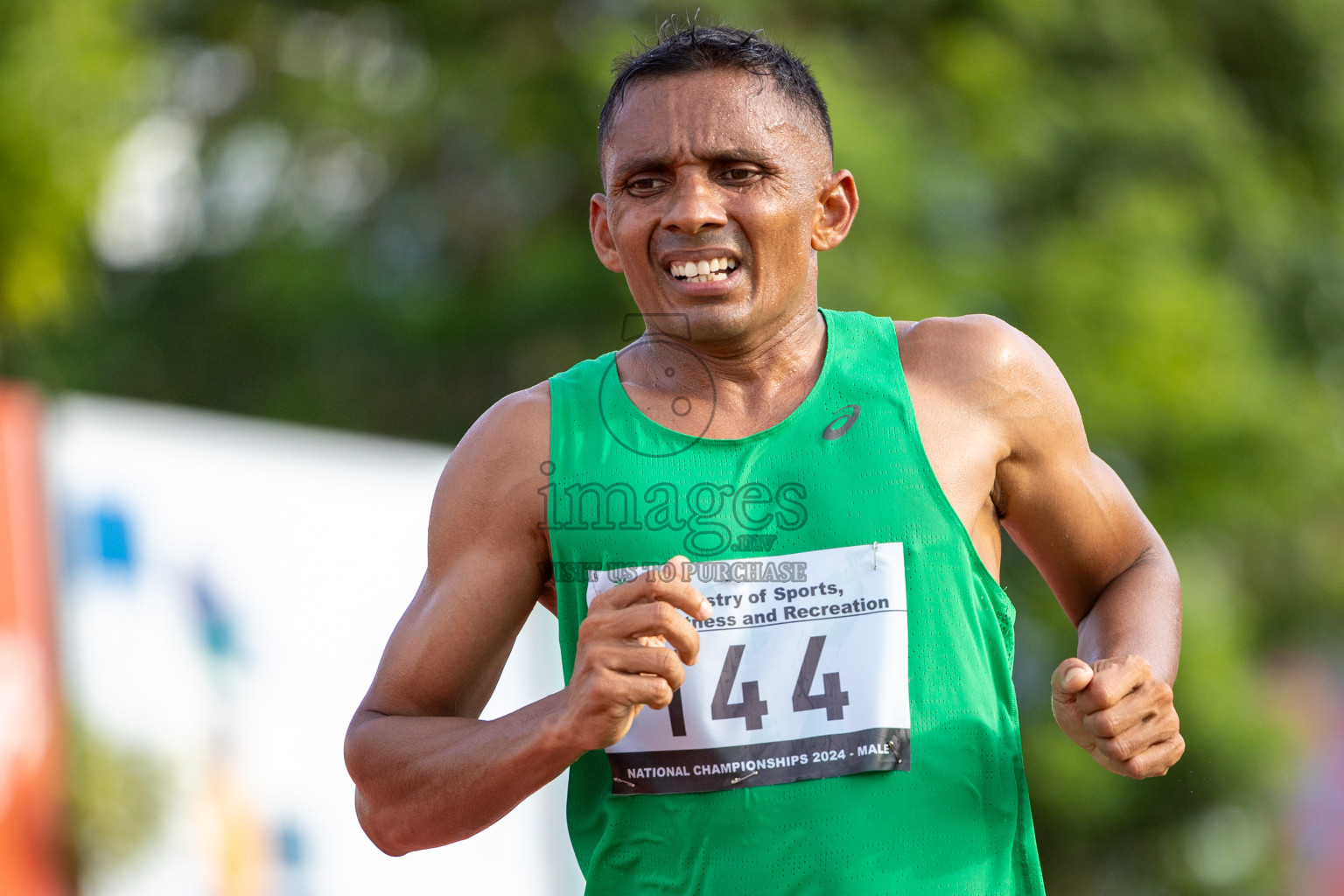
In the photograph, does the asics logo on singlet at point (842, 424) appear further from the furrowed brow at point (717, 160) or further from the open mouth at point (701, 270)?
the furrowed brow at point (717, 160)

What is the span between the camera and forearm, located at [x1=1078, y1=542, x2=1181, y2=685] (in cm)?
248

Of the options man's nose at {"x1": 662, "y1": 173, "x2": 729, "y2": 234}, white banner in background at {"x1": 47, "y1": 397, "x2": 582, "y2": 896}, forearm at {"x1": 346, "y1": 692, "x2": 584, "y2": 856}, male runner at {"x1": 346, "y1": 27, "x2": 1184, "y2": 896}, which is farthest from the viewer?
white banner in background at {"x1": 47, "y1": 397, "x2": 582, "y2": 896}

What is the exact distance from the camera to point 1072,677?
214cm

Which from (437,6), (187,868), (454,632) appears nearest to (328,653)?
(187,868)

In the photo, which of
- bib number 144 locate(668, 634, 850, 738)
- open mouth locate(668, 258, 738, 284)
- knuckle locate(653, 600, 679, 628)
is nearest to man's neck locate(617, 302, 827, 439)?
open mouth locate(668, 258, 738, 284)

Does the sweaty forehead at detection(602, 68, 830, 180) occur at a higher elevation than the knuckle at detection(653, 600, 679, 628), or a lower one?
higher

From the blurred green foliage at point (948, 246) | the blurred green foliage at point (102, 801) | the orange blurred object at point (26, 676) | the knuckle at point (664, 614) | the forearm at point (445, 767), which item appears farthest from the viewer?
the blurred green foliage at point (948, 246)

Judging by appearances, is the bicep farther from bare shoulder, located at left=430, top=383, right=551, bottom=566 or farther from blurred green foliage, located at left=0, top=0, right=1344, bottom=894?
blurred green foliage, located at left=0, top=0, right=1344, bottom=894

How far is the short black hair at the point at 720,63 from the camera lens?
2.56 metres

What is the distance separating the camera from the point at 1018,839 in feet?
7.97

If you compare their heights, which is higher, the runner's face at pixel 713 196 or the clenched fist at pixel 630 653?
the runner's face at pixel 713 196

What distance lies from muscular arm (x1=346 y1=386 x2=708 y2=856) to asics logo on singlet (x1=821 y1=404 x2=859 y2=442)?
1.48 ft

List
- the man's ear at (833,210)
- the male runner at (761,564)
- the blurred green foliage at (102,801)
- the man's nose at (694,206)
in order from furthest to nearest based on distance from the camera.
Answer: the blurred green foliage at (102,801) < the man's ear at (833,210) < the man's nose at (694,206) < the male runner at (761,564)

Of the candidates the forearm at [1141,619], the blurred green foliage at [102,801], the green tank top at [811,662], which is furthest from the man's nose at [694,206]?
the blurred green foliage at [102,801]
